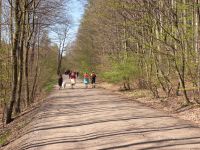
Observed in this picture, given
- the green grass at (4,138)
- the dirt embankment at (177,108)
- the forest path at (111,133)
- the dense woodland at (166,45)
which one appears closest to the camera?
the forest path at (111,133)

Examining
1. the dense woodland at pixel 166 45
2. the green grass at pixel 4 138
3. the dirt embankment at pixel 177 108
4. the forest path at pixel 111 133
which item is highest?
the dense woodland at pixel 166 45

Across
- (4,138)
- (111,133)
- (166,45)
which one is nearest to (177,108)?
(166,45)

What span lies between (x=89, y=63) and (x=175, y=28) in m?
38.9

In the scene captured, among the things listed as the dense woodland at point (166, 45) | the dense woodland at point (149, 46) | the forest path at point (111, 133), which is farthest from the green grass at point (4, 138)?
the dense woodland at point (166, 45)

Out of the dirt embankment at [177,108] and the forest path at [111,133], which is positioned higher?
the dirt embankment at [177,108]

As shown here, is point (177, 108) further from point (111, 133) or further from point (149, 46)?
point (111, 133)

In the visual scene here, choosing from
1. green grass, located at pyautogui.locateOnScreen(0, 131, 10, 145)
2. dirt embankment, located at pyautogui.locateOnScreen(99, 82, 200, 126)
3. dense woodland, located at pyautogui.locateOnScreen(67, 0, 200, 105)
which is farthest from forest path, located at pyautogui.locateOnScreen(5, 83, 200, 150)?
dense woodland, located at pyautogui.locateOnScreen(67, 0, 200, 105)

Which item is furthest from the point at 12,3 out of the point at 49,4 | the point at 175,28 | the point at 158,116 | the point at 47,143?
the point at 47,143

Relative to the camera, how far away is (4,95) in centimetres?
2203

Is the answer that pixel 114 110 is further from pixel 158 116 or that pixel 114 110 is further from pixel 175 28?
pixel 175 28

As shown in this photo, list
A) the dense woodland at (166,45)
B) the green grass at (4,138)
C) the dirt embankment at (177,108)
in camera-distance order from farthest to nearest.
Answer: the dense woodland at (166,45) < the dirt embankment at (177,108) < the green grass at (4,138)

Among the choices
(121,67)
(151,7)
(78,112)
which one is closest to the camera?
(78,112)

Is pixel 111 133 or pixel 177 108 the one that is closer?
pixel 111 133

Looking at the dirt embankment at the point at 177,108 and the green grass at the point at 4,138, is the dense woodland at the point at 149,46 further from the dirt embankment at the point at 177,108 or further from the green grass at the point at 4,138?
the green grass at the point at 4,138
